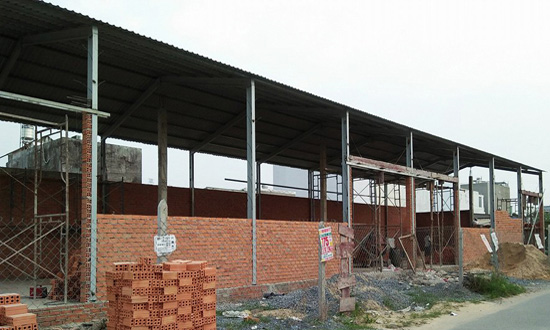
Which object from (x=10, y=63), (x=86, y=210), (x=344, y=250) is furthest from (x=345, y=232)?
(x=10, y=63)

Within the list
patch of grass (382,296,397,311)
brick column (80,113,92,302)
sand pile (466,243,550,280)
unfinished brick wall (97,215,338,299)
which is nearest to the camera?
brick column (80,113,92,302)

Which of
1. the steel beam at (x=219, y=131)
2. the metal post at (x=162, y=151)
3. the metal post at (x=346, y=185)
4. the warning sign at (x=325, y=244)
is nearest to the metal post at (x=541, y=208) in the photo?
the metal post at (x=346, y=185)

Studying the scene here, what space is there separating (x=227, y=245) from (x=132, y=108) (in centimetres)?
774

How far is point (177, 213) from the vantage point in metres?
23.4

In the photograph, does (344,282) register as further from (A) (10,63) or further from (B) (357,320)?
(A) (10,63)

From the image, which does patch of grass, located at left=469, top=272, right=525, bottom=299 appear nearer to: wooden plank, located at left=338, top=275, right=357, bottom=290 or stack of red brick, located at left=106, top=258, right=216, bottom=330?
wooden plank, located at left=338, top=275, right=357, bottom=290

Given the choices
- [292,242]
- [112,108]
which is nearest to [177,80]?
[112,108]

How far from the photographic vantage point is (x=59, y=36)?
12531 mm

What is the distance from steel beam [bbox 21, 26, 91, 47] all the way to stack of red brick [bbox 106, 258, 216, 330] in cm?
577

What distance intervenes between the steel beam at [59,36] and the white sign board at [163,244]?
18.4ft

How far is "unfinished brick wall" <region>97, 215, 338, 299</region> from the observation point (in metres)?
11.6

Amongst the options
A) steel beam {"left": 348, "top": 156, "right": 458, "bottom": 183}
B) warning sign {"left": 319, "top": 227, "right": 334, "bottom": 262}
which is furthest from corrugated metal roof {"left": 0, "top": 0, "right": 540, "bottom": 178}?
warning sign {"left": 319, "top": 227, "right": 334, "bottom": 262}

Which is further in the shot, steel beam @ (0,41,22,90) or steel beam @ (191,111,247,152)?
steel beam @ (191,111,247,152)

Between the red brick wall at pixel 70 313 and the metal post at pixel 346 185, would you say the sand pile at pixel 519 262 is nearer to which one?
the metal post at pixel 346 185
